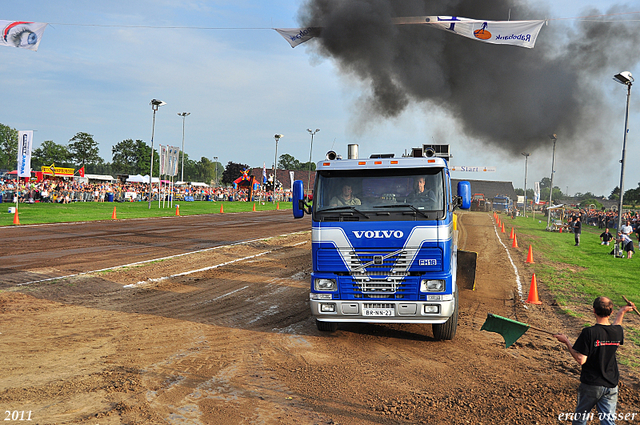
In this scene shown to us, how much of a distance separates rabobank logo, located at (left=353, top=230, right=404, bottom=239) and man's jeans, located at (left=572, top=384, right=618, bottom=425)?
348 cm

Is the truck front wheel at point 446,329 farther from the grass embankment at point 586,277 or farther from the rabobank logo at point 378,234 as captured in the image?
the grass embankment at point 586,277

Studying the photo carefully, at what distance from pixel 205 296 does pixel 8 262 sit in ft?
23.5

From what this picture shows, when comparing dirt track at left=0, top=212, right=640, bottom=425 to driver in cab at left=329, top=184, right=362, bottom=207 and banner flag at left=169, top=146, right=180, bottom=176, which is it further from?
banner flag at left=169, top=146, right=180, bottom=176

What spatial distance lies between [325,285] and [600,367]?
13.6 feet

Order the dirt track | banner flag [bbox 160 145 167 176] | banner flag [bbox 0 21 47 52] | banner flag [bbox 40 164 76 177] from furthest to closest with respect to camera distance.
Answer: banner flag [bbox 40 164 76 177] → banner flag [bbox 160 145 167 176] → banner flag [bbox 0 21 47 52] → the dirt track

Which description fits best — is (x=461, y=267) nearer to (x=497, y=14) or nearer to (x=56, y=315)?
(x=56, y=315)

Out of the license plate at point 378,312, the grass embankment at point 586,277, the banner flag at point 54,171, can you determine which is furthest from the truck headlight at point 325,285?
the banner flag at point 54,171

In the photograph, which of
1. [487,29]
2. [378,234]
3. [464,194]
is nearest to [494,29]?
[487,29]

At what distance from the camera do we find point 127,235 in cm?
2173

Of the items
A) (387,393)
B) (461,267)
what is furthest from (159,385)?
(461,267)

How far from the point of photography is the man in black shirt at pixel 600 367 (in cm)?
389

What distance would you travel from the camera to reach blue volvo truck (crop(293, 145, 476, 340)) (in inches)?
280

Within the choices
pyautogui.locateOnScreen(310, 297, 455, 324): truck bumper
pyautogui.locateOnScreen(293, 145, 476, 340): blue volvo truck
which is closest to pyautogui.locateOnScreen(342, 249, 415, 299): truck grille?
pyautogui.locateOnScreen(293, 145, 476, 340): blue volvo truck

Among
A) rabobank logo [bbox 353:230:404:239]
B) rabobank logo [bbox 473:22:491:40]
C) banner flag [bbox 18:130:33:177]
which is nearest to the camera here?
rabobank logo [bbox 353:230:404:239]
